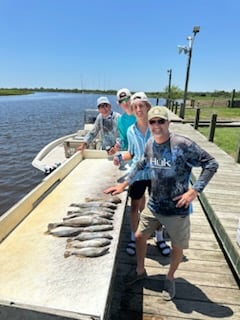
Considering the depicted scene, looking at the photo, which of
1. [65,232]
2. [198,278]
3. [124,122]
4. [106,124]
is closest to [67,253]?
[65,232]

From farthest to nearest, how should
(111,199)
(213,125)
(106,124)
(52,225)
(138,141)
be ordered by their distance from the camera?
(213,125) → (106,124) → (111,199) → (138,141) → (52,225)

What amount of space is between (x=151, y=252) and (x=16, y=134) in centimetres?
1900

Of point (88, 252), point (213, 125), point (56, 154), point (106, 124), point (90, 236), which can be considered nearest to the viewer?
point (88, 252)

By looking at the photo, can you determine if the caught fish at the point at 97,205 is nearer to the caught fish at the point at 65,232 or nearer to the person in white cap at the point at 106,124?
the caught fish at the point at 65,232

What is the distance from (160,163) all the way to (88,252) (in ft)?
2.99

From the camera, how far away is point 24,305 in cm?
150

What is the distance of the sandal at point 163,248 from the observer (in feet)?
10.9

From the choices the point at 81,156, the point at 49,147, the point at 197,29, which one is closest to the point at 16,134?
the point at 49,147

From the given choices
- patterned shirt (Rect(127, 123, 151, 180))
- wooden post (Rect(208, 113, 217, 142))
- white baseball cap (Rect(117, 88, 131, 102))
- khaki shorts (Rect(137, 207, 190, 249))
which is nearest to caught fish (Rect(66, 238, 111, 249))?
khaki shorts (Rect(137, 207, 190, 249))

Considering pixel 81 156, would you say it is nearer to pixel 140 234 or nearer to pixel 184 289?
pixel 140 234

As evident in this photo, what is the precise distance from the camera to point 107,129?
410cm

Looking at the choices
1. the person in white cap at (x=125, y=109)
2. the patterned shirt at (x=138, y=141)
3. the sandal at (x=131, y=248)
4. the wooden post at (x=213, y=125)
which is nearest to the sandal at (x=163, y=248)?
the sandal at (x=131, y=248)

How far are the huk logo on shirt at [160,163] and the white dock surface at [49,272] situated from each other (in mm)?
657

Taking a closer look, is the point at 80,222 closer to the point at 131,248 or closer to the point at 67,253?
the point at 67,253
